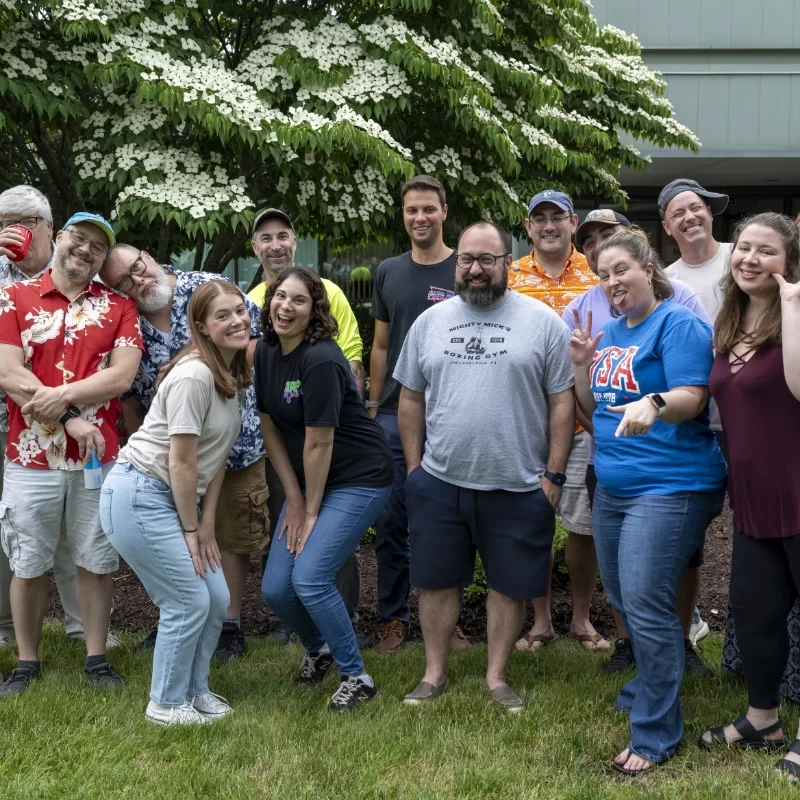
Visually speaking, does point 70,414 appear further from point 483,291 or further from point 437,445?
point 483,291

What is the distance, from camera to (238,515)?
5082 millimetres

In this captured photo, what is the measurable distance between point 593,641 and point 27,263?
12.0 ft

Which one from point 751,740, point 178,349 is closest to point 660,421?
point 751,740

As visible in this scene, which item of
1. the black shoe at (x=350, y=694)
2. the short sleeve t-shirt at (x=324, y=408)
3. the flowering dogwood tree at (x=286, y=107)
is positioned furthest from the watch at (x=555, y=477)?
the flowering dogwood tree at (x=286, y=107)

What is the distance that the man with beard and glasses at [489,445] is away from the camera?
165 inches

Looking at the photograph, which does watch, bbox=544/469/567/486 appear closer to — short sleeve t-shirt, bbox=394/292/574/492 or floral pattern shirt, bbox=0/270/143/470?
short sleeve t-shirt, bbox=394/292/574/492

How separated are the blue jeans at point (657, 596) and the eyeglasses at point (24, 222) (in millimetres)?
3260

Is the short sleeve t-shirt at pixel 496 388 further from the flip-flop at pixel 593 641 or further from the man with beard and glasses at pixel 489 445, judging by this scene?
the flip-flop at pixel 593 641

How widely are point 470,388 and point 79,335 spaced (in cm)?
190

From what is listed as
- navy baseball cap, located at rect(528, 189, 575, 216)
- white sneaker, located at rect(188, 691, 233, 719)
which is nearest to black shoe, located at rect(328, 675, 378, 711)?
white sneaker, located at rect(188, 691, 233, 719)

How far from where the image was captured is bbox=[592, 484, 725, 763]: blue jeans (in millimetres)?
3617

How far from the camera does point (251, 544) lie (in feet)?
16.7

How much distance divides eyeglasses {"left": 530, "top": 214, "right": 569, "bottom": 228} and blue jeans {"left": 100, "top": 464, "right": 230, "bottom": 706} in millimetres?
2512

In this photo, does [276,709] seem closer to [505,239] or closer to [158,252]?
[505,239]
